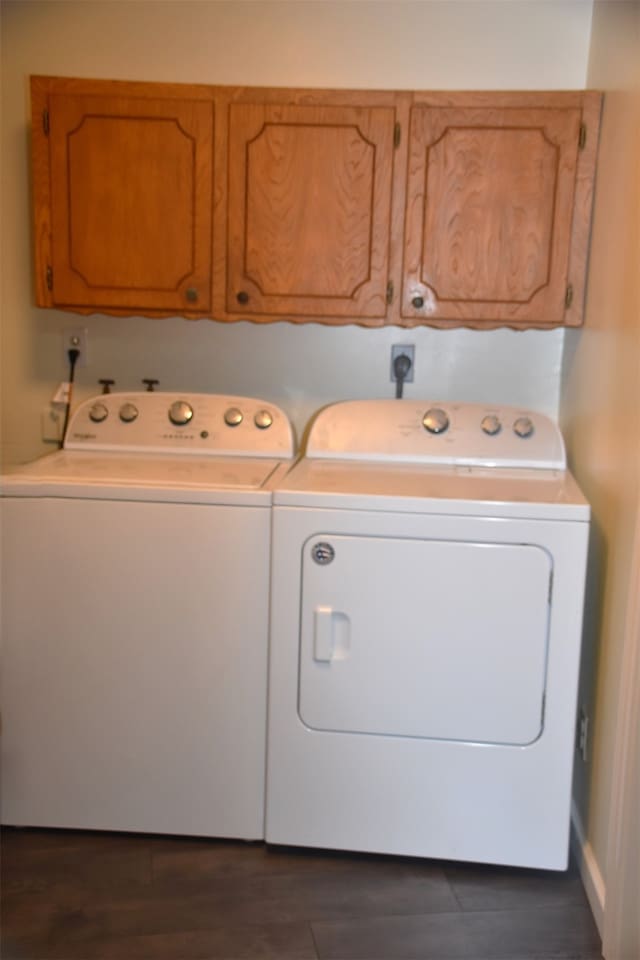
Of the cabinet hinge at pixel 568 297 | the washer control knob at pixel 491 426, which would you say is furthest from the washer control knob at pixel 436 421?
the cabinet hinge at pixel 568 297

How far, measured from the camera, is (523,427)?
226 centimetres

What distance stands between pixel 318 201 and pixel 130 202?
50 centimetres

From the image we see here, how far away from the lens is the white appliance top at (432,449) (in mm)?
2035

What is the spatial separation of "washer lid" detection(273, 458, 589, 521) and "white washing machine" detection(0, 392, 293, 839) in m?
0.12

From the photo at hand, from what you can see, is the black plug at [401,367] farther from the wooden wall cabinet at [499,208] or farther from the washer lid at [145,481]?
the washer lid at [145,481]

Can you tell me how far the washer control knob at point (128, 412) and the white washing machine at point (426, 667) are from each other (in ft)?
2.16

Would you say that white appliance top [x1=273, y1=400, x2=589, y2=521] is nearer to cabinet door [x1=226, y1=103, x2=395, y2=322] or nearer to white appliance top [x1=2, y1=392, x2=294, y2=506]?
white appliance top [x1=2, y1=392, x2=294, y2=506]

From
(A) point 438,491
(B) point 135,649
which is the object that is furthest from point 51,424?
(A) point 438,491

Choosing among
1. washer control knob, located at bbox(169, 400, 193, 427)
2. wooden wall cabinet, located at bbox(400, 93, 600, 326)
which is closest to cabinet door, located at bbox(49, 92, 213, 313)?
washer control knob, located at bbox(169, 400, 193, 427)

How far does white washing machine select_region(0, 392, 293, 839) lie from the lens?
6.27ft

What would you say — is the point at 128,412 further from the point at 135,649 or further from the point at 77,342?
the point at 135,649

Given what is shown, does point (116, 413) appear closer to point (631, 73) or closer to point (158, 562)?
point (158, 562)

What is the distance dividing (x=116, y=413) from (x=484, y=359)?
3.63 ft

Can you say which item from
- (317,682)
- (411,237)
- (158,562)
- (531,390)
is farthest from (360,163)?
(317,682)
